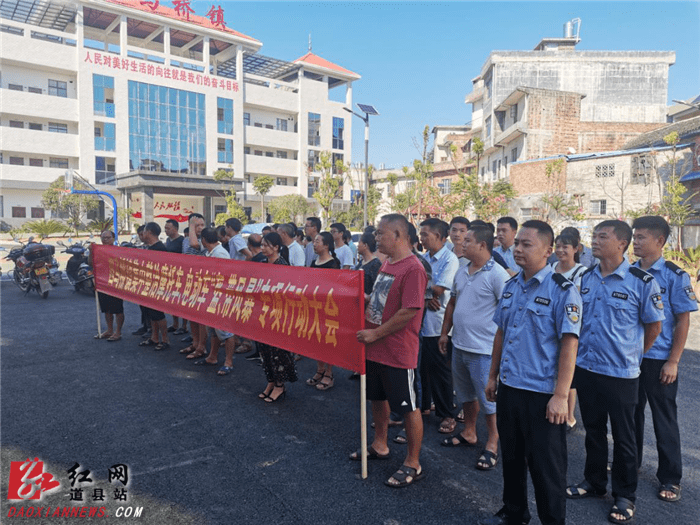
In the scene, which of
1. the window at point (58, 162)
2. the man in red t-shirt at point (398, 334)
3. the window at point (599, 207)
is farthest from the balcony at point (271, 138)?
the man in red t-shirt at point (398, 334)

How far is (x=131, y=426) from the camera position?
4191mm

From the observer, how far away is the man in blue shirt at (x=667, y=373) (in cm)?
319

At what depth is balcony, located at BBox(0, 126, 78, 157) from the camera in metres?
31.9

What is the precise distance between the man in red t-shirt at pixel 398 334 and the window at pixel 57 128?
38944 mm

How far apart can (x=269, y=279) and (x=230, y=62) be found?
4422 cm

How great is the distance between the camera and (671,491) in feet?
10.4

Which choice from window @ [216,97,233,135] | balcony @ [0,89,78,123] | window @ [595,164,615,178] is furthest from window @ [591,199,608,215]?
balcony @ [0,89,78,123]

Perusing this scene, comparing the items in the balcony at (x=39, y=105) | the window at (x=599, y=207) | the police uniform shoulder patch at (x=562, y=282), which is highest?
the balcony at (x=39, y=105)

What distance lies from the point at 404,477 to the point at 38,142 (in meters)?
38.0

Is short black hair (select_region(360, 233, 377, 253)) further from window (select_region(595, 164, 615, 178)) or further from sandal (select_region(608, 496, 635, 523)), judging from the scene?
window (select_region(595, 164, 615, 178))

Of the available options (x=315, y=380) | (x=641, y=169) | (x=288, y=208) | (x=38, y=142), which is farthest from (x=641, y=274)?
(x=38, y=142)

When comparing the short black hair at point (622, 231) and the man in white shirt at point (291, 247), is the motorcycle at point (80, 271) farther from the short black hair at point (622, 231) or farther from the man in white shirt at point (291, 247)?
the short black hair at point (622, 231)

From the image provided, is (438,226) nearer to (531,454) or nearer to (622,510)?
(531,454)

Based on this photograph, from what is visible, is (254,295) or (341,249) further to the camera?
(341,249)
